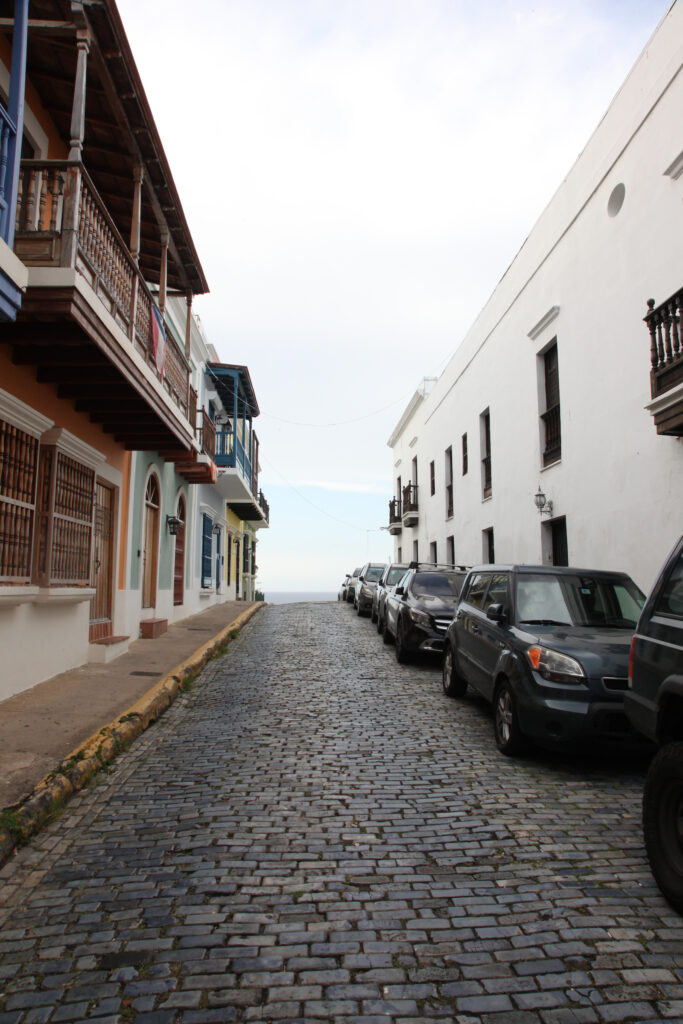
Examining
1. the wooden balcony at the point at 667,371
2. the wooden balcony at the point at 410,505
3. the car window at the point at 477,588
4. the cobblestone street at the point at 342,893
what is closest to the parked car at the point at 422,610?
the car window at the point at 477,588

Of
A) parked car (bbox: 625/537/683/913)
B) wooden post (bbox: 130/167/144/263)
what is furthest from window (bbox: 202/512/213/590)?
parked car (bbox: 625/537/683/913)

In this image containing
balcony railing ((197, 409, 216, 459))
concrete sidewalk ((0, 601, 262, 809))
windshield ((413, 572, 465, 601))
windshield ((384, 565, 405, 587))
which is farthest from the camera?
windshield ((384, 565, 405, 587))

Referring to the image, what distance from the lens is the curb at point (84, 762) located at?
3.98 metres

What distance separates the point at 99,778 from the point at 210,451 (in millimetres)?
10836

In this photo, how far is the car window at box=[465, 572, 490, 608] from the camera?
7656 millimetres

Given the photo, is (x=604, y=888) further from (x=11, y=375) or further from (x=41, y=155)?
(x=41, y=155)

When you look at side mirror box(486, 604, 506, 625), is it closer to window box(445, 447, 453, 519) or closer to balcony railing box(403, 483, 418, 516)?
window box(445, 447, 453, 519)

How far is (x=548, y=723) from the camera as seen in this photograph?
17.1ft

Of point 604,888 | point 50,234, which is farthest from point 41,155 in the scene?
point 604,888

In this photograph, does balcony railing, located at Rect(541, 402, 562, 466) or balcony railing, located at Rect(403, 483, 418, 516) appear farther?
balcony railing, located at Rect(403, 483, 418, 516)

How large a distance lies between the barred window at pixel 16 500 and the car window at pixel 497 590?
4.79 m

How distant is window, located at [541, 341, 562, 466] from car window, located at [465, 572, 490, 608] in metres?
5.55

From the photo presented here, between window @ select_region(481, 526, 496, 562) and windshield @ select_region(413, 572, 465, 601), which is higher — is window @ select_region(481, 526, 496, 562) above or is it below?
above

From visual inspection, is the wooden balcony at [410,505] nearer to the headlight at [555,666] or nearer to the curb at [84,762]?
the curb at [84,762]
